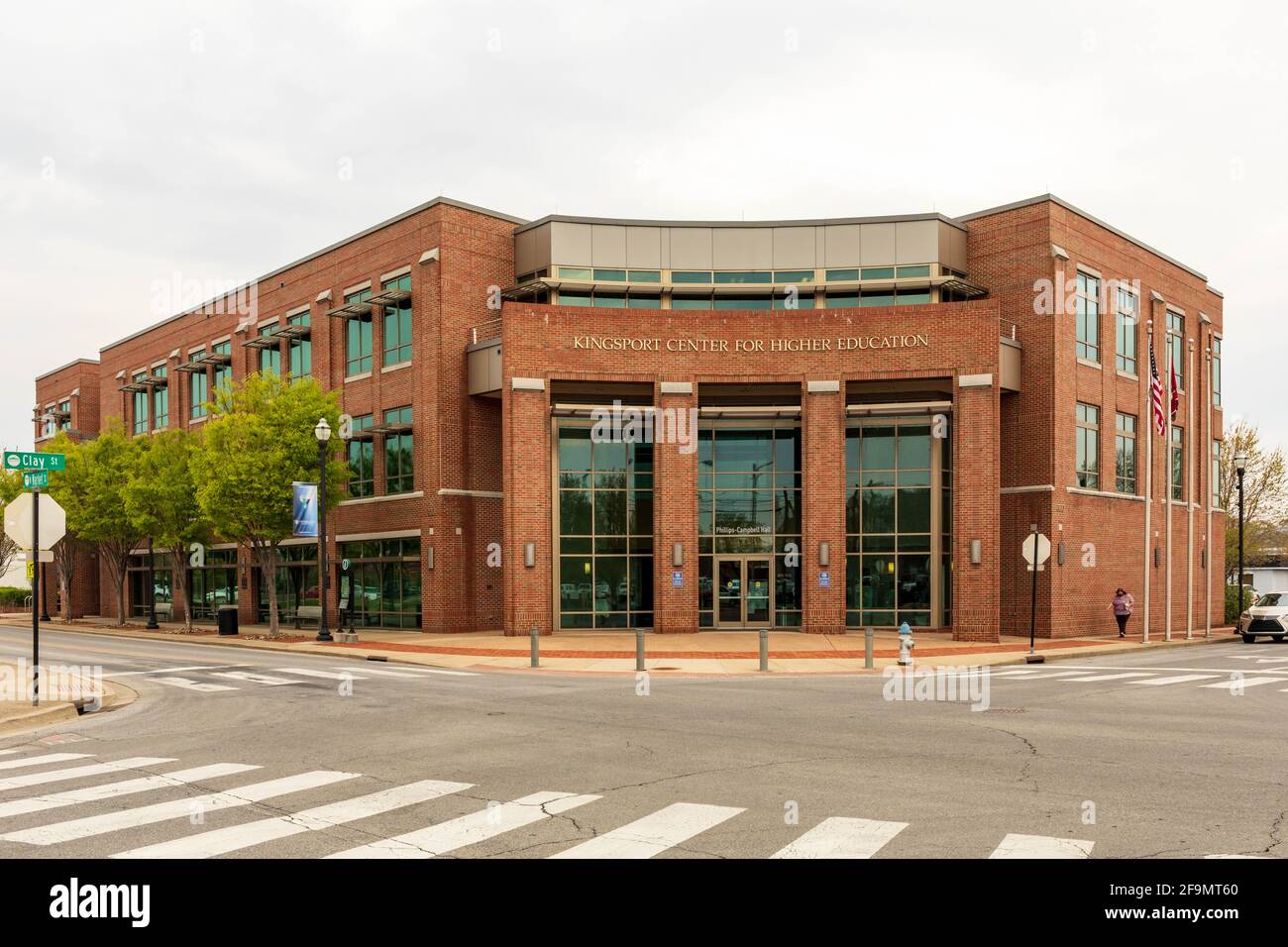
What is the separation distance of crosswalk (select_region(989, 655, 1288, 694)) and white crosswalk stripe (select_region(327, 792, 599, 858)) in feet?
45.1

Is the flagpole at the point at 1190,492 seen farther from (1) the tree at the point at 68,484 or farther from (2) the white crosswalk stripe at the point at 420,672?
(1) the tree at the point at 68,484


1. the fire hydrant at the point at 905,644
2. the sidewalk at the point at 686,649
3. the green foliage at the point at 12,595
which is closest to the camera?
the fire hydrant at the point at 905,644

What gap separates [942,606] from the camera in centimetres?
3450

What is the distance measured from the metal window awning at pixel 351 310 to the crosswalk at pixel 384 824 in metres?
30.3

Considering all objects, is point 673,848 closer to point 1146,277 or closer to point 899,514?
point 899,514

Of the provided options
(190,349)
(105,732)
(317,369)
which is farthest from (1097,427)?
(190,349)

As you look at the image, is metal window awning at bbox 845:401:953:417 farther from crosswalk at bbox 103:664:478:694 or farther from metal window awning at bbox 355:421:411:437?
crosswalk at bbox 103:664:478:694

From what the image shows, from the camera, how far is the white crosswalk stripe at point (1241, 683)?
63.8ft

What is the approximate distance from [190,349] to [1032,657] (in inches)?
1661

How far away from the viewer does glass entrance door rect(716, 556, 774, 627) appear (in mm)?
34438

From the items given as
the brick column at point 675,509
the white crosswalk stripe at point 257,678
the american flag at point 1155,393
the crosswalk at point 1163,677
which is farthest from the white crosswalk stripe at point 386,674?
the american flag at point 1155,393

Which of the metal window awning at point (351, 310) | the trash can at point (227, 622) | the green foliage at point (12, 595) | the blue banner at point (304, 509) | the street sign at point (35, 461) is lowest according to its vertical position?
the green foliage at point (12, 595)

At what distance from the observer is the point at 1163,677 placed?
21750mm
